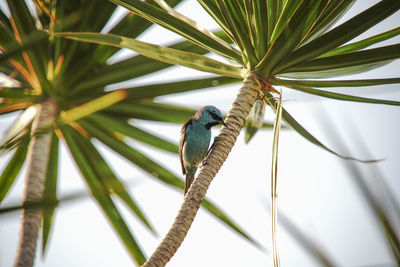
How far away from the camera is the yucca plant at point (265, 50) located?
2141 millimetres

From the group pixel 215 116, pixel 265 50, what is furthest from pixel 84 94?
pixel 265 50

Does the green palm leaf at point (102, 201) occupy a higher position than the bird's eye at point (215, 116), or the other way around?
the bird's eye at point (215, 116)

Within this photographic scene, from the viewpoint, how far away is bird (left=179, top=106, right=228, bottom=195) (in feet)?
12.3

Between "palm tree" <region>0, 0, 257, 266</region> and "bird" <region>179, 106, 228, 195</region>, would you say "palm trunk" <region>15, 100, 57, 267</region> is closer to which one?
"palm tree" <region>0, 0, 257, 266</region>

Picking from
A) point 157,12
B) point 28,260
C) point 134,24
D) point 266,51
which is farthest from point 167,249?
point 134,24

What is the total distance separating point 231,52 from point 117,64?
4.56 feet

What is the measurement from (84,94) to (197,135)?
118cm

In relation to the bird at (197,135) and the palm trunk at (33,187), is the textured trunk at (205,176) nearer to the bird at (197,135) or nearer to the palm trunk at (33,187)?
the palm trunk at (33,187)

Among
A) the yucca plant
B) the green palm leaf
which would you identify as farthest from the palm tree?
the yucca plant

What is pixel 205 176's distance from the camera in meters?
2.14

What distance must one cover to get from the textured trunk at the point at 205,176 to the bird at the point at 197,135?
126 centimetres

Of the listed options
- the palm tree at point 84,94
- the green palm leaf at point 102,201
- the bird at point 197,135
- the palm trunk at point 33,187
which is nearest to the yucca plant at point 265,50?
Result: the palm tree at point 84,94

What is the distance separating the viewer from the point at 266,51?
248 cm

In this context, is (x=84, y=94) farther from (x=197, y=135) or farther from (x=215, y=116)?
(x=215, y=116)
